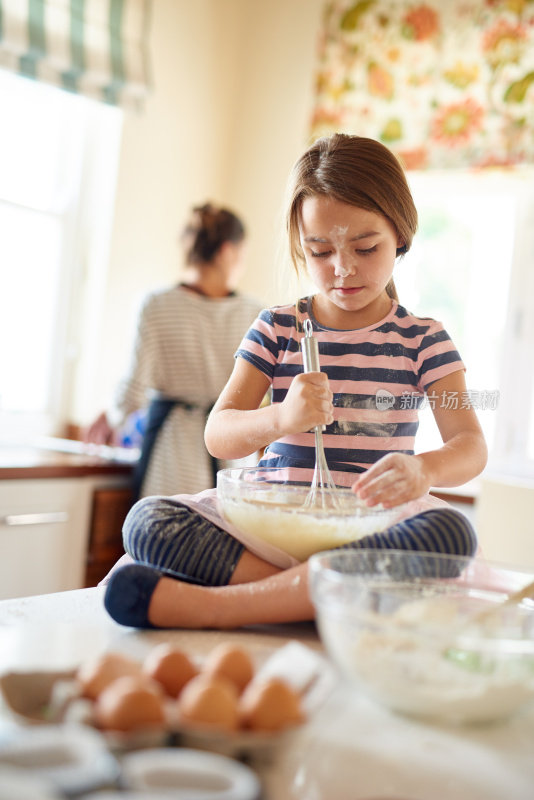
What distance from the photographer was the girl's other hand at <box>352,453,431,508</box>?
85 centimetres

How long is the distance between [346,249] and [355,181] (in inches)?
4.1

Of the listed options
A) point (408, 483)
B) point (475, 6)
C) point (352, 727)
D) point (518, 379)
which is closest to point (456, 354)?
point (408, 483)

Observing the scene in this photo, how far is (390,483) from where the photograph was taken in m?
0.85

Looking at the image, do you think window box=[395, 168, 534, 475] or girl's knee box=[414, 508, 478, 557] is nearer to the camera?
girl's knee box=[414, 508, 478, 557]

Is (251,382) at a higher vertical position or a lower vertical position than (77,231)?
lower

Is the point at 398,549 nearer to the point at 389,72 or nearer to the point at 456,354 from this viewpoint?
the point at 456,354

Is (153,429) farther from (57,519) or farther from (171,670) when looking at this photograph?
(171,670)

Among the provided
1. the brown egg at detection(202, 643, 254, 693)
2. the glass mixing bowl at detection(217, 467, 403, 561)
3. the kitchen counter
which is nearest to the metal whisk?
the glass mixing bowl at detection(217, 467, 403, 561)

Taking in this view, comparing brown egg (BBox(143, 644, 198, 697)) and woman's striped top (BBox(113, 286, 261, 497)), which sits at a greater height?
woman's striped top (BBox(113, 286, 261, 497))

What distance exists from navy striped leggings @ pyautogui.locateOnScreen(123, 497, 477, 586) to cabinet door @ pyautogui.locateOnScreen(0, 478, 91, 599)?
1350mm

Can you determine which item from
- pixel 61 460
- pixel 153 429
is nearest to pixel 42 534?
pixel 61 460

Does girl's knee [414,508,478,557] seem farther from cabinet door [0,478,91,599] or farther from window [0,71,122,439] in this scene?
window [0,71,122,439]

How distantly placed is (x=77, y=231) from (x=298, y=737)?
→ 8.35ft

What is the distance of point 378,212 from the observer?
112 centimetres
